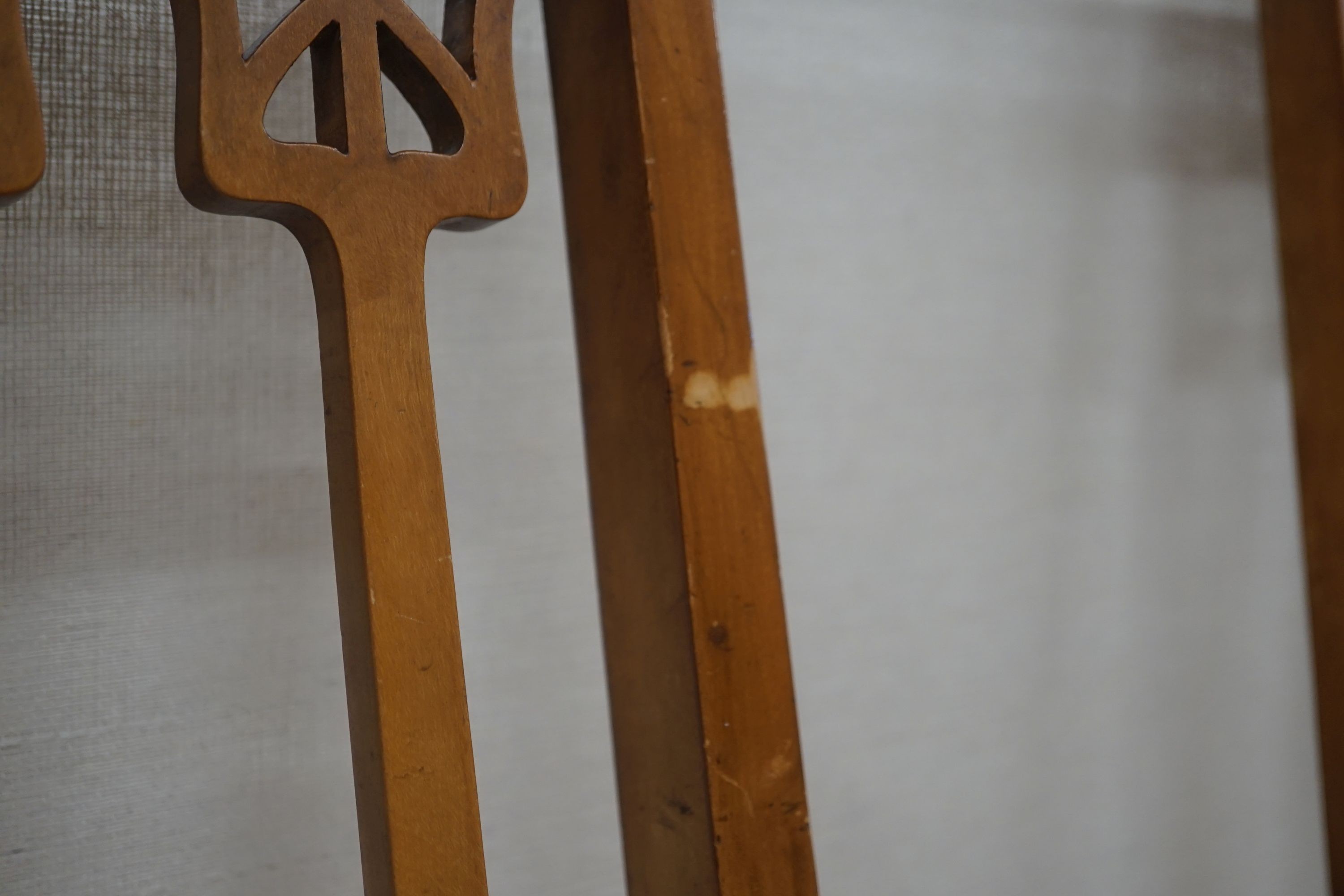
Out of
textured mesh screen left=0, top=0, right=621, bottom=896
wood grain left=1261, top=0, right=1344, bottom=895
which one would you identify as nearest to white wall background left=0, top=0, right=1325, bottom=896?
textured mesh screen left=0, top=0, right=621, bottom=896

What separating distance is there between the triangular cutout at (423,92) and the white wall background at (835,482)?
17 cm

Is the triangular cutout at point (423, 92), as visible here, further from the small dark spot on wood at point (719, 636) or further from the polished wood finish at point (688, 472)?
the small dark spot on wood at point (719, 636)

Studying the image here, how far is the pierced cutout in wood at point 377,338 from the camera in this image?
0.50 metres

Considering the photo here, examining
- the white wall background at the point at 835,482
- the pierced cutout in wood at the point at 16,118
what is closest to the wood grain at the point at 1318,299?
the white wall background at the point at 835,482

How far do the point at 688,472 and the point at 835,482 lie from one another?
1.17 ft

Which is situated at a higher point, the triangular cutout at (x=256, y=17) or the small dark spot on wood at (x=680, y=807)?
the triangular cutout at (x=256, y=17)

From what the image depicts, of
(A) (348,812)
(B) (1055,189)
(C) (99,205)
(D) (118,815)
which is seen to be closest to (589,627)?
(A) (348,812)

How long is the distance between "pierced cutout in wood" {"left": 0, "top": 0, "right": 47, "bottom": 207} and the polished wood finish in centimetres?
31

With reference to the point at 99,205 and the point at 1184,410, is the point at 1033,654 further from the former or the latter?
the point at 99,205

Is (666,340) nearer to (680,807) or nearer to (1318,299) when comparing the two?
(680,807)

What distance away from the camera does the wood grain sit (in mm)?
951

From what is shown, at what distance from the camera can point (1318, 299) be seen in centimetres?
97

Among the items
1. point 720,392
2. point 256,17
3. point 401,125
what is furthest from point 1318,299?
point 256,17

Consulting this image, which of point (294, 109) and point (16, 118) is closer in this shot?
point (16, 118)
